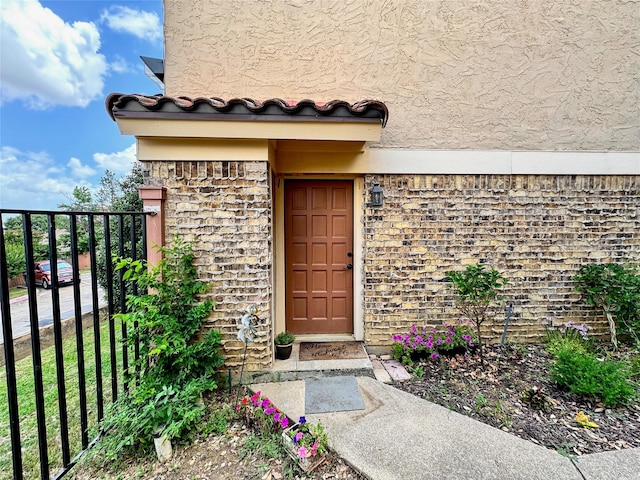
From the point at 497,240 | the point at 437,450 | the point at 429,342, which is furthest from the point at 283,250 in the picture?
the point at 497,240

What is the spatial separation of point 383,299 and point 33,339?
379 cm

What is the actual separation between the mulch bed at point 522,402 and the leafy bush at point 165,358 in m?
2.37

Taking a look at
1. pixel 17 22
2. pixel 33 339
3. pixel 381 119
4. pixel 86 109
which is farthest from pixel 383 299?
pixel 86 109

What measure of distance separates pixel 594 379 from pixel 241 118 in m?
4.80

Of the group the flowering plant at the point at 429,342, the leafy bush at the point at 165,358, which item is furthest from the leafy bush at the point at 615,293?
the leafy bush at the point at 165,358

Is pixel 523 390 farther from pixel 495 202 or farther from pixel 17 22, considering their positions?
pixel 17 22

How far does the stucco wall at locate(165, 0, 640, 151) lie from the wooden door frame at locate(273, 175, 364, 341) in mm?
956

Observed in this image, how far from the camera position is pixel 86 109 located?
17.0 m

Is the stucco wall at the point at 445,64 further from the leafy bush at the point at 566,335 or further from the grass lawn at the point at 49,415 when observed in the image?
the grass lawn at the point at 49,415

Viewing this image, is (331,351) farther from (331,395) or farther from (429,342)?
(429,342)

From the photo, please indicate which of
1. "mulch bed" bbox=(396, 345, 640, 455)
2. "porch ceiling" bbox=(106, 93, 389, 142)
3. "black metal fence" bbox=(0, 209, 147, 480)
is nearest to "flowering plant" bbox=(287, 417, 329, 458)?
"mulch bed" bbox=(396, 345, 640, 455)

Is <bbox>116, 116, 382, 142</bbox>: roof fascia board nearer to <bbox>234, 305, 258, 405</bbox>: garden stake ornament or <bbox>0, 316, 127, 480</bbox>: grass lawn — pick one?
<bbox>234, 305, 258, 405</bbox>: garden stake ornament

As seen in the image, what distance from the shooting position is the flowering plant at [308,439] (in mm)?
2410

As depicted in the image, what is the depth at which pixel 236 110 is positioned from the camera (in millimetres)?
3133
